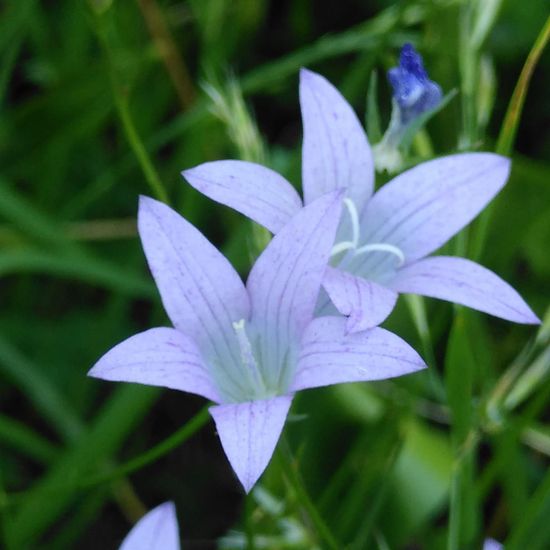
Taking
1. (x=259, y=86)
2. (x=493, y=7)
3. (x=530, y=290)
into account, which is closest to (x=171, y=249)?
(x=493, y=7)

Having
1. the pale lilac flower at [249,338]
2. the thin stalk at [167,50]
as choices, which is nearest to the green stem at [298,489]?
the pale lilac flower at [249,338]

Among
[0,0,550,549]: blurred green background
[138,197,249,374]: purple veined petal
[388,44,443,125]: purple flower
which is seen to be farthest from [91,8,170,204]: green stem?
[388,44,443,125]: purple flower

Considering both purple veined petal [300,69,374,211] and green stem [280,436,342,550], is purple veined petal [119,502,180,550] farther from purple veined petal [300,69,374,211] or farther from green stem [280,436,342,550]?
purple veined petal [300,69,374,211]

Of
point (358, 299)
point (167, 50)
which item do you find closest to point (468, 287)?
point (358, 299)

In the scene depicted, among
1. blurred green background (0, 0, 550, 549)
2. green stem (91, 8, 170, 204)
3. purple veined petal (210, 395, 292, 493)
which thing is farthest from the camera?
blurred green background (0, 0, 550, 549)

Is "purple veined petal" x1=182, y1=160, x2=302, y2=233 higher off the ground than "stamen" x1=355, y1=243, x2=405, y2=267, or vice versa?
"purple veined petal" x1=182, y1=160, x2=302, y2=233

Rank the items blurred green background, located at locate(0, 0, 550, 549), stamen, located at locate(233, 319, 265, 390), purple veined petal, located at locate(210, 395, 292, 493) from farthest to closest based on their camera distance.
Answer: blurred green background, located at locate(0, 0, 550, 549) < stamen, located at locate(233, 319, 265, 390) < purple veined petal, located at locate(210, 395, 292, 493)
